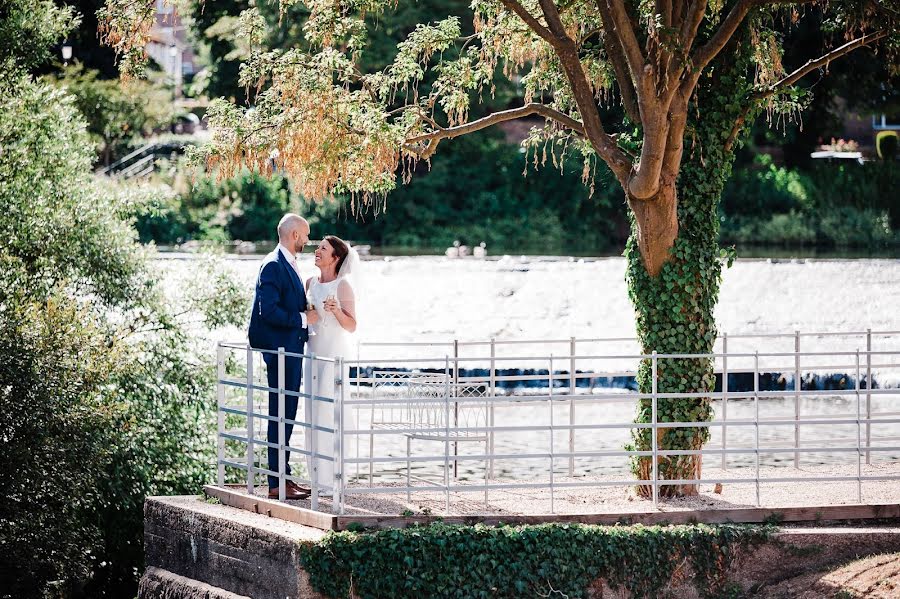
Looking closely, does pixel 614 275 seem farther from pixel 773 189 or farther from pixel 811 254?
pixel 773 189

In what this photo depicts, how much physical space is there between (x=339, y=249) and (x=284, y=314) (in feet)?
2.23

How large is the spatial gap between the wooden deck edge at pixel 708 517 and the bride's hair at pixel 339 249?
2.12 metres

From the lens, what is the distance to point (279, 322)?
10523 mm

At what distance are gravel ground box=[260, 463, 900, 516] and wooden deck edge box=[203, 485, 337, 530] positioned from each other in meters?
0.17

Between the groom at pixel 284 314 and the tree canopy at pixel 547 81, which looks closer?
the groom at pixel 284 314

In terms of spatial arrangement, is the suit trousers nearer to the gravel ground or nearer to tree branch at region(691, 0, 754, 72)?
the gravel ground

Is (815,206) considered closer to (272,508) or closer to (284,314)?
(284,314)

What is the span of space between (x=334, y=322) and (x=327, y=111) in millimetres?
2335

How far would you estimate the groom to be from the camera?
10531 mm

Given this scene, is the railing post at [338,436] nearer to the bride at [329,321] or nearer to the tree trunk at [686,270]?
the bride at [329,321]

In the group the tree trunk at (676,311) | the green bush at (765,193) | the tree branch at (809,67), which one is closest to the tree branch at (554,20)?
the tree trunk at (676,311)

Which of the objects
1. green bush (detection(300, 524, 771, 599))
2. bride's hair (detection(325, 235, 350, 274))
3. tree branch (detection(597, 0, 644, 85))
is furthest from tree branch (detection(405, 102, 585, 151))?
green bush (detection(300, 524, 771, 599))

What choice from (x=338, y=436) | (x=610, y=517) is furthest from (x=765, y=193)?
(x=338, y=436)

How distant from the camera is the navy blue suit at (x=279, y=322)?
10531mm
